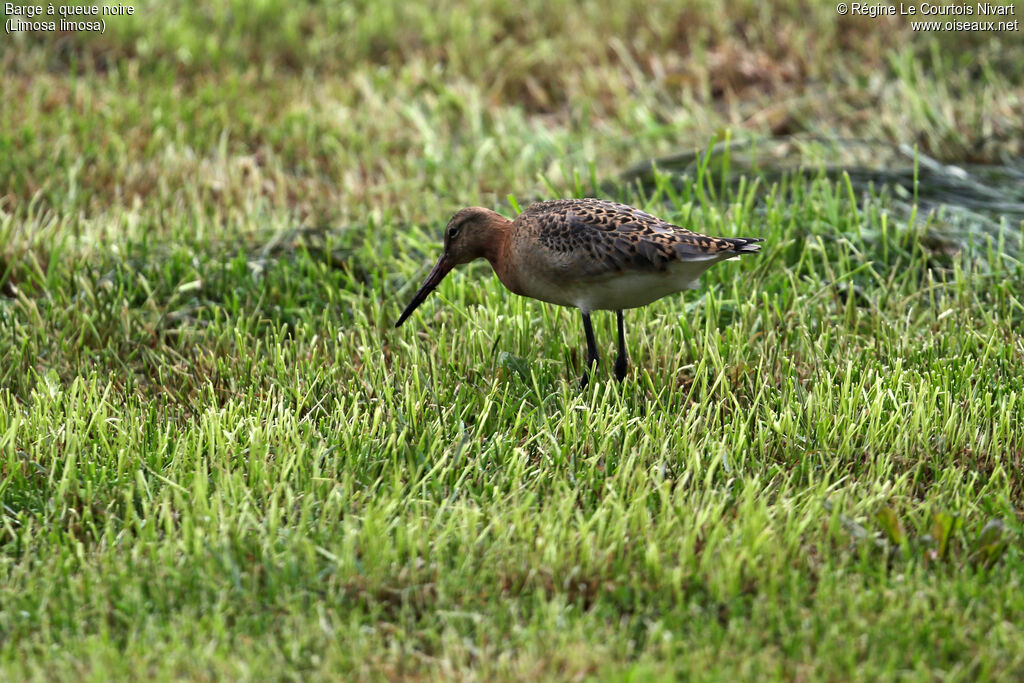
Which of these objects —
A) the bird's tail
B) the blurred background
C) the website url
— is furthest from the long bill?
the website url

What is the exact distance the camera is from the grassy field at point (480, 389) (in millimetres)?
3197

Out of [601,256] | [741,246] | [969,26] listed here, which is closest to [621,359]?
[601,256]

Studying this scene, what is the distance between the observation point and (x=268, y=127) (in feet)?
25.9

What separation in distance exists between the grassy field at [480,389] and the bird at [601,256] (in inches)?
13.5

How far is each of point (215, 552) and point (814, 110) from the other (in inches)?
235

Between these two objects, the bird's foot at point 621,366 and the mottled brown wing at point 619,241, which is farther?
the bird's foot at point 621,366

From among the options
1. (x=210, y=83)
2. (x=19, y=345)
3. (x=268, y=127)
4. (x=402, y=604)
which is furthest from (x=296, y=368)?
(x=210, y=83)

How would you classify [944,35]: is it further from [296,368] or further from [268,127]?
[296,368]

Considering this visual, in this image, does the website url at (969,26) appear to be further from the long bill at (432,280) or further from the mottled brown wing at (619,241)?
the long bill at (432,280)

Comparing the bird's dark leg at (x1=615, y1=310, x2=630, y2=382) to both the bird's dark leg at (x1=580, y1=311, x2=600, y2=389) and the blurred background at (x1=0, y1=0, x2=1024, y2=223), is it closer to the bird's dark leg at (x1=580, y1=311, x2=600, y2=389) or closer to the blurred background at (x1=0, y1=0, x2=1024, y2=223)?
the bird's dark leg at (x1=580, y1=311, x2=600, y2=389)

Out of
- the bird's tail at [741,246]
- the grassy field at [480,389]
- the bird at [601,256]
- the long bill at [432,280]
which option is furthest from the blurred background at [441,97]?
the bird's tail at [741,246]

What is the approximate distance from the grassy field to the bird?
1.13 ft

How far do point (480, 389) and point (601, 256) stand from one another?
2.52ft

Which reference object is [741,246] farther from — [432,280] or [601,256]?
[432,280]
